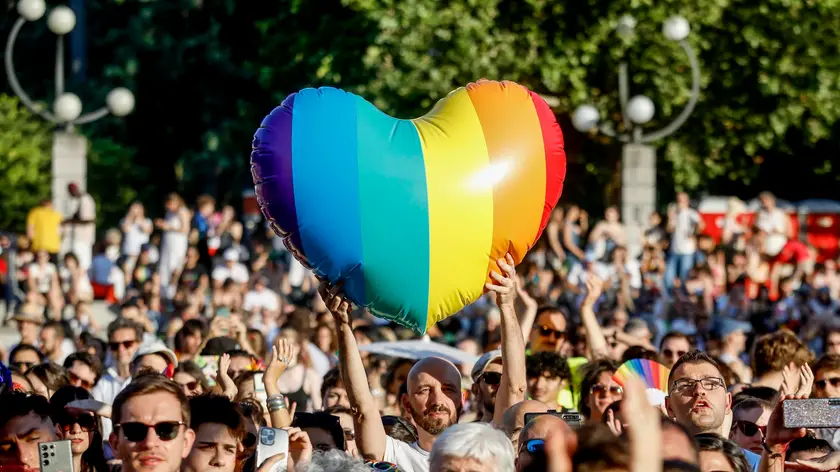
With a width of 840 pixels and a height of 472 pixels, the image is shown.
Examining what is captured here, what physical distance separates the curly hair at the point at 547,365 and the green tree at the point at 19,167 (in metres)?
20.4

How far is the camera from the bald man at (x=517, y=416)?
6945 millimetres

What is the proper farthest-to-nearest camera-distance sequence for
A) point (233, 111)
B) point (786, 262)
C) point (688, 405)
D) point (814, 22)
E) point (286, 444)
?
point (233, 111)
point (814, 22)
point (786, 262)
point (688, 405)
point (286, 444)

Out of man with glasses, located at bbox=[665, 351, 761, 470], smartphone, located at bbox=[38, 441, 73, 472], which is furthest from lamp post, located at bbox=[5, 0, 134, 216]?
smartphone, located at bbox=[38, 441, 73, 472]

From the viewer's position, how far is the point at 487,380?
8594mm

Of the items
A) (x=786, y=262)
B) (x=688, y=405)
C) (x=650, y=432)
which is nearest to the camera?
(x=650, y=432)

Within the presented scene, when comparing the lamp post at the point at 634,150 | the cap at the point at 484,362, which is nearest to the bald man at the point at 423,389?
the cap at the point at 484,362

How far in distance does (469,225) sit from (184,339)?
521 centimetres

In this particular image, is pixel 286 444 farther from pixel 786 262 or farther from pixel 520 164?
pixel 786 262

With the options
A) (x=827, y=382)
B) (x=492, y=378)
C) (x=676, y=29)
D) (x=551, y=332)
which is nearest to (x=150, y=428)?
(x=492, y=378)

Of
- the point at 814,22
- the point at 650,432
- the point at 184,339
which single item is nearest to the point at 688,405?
the point at 650,432

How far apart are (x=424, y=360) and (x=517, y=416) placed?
1.03 metres

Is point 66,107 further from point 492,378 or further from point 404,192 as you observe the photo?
point 404,192

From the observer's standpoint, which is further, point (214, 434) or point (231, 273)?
point (231, 273)

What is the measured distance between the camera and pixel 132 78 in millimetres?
33688
